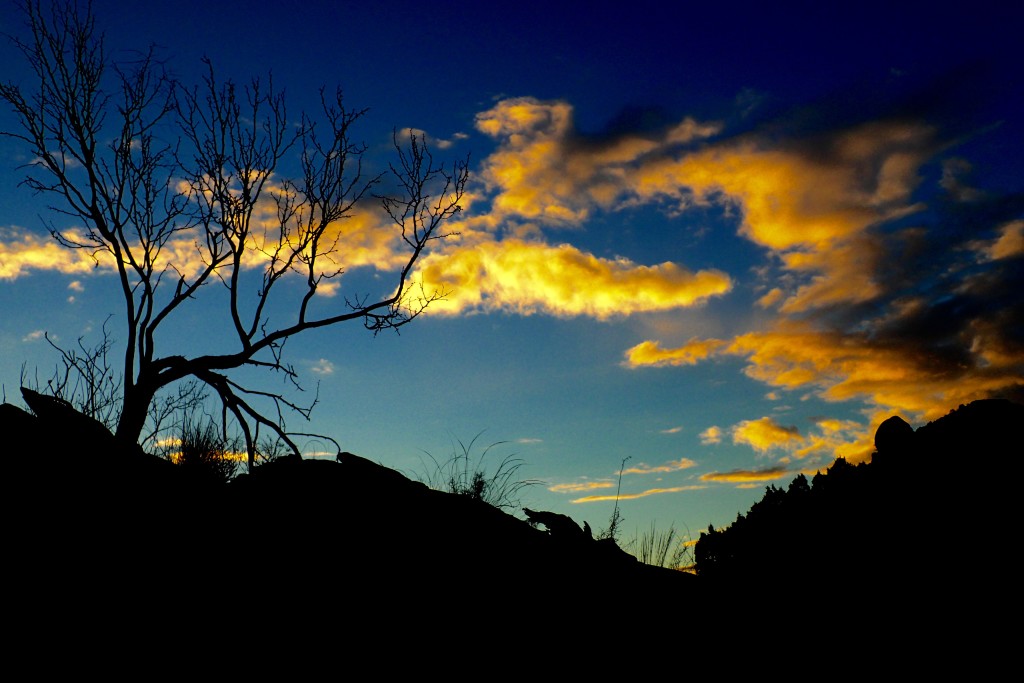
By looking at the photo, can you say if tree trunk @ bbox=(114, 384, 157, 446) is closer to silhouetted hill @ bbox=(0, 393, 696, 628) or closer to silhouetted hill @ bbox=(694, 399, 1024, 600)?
silhouetted hill @ bbox=(0, 393, 696, 628)

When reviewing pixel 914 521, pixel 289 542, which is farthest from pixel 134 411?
pixel 914 521

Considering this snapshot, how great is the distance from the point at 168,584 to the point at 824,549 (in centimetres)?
363

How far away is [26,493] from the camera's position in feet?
11.2

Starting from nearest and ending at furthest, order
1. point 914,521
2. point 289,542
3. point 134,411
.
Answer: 1. point 289,542
2. point 914,521
3. point 134,411

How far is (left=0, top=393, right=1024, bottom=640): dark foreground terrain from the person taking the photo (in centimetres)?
328

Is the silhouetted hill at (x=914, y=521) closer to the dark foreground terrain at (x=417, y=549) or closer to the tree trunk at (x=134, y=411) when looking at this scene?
the dark foreground terrain at (x=417, y=549)

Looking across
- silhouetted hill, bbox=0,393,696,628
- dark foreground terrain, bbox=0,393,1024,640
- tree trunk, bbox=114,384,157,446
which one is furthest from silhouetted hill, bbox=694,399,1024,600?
tree trunk, bbox=114,384,157,446

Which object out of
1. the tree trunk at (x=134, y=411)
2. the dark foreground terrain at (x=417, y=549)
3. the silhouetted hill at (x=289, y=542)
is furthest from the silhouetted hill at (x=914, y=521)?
the tree trunk at (x=134, y=411)

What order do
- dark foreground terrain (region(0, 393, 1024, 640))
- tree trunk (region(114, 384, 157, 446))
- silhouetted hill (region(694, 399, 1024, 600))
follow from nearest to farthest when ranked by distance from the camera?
dark foreground terrain (region(0, 393, 1024, 640)), silhouetted hill (region(694, 399, 1024, 600)), tree trunk (region(114, 384, 157, 446))

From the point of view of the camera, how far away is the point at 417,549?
374 centimetres

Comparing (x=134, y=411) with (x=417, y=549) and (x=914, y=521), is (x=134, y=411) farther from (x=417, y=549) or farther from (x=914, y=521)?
(x=914, y=521)

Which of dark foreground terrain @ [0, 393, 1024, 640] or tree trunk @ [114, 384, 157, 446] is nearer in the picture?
dark foreground terrain @ [0, 393, 1024, 640]

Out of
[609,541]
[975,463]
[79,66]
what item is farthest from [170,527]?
[79,66]

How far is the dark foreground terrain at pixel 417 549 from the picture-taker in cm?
328
